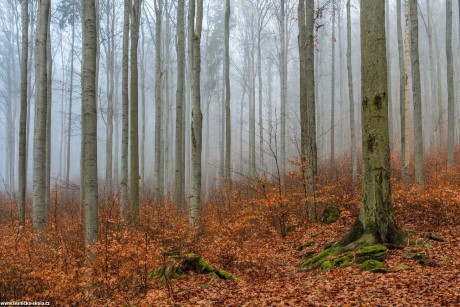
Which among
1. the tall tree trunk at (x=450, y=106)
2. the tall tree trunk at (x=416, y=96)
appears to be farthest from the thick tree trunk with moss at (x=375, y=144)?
the tall tree trunk at (x=450, y=106)

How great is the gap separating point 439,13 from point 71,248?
1511 inches

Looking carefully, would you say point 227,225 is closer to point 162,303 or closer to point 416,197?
point 162,303

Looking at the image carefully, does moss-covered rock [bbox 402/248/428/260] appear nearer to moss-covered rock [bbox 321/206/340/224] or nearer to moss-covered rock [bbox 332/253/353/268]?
moss-covered rock [bbox 332/253/353/268]

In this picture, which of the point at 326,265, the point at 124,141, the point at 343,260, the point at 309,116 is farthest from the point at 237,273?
the point at 124,141

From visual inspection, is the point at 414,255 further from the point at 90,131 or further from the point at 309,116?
the point at 90,131

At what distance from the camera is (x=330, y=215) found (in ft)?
30.9

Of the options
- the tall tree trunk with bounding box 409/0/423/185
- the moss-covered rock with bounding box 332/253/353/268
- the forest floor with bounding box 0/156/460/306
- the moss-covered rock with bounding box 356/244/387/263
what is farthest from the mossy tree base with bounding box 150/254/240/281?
the tall tree trunk with bounding box 409/0/423/185

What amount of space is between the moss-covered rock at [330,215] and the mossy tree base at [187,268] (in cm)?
416

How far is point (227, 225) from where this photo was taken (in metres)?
8.73

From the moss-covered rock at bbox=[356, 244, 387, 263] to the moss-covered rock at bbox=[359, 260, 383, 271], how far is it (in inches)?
6.2

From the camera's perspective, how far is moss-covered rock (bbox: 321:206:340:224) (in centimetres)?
933

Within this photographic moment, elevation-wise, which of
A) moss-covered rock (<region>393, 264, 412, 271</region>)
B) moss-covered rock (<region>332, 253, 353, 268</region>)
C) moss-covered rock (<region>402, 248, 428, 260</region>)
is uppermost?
moss-covered rock (<region>402, 248, 428, 260</region>)

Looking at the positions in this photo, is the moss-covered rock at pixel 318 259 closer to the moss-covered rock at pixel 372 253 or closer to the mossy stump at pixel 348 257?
the mossy stump at pixel 348 257

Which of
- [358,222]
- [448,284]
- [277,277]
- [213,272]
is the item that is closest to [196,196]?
[213,272]
